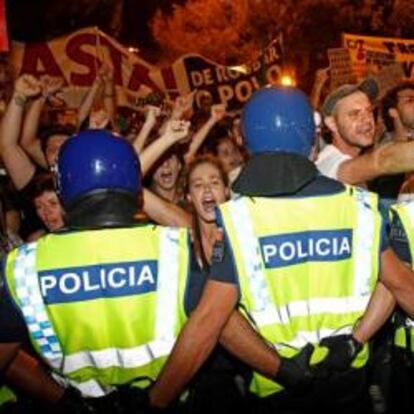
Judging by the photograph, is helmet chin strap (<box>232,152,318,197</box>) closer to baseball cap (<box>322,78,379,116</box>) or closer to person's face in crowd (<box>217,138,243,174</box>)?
baseball cap (<box>322,78,379,116</box>)

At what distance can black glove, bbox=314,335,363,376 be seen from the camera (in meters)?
3.31

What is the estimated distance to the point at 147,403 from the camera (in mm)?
3244

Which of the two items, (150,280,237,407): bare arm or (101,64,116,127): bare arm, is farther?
(101,64,116,127): bare arm

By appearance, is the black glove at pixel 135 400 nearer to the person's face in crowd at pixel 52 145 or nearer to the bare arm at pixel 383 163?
the bare arm at pixel 383 163

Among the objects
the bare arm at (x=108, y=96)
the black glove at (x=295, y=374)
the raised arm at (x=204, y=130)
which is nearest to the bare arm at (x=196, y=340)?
the black glove at (x=295, y=374)

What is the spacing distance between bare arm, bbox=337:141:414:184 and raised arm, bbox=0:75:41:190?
2289 mm

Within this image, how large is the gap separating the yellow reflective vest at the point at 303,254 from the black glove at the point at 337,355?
109 mm

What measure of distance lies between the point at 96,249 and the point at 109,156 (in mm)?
420

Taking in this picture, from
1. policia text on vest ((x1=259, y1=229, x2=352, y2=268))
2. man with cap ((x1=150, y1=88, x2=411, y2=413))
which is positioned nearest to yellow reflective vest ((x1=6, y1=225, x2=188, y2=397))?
man with cap ((x1=150, y1=88, x2=411, y2=413))

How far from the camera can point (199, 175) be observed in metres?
5.20

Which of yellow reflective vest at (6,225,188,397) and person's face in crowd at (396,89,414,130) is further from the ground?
person's face in crowd at (396,89,414,130)

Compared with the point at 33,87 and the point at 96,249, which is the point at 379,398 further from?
the point at 33,87

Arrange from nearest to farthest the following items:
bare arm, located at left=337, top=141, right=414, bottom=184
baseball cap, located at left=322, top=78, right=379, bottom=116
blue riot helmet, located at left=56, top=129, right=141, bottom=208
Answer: blue riot helmet, located at left=56, top=129, right=141, bottom=208
bare arm, located at left=337, top=141, right=414, bottom=184
baseball cap, located at left=322, top=78, right=379, bottom=116

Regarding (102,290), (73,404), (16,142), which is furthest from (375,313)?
(16,142)
